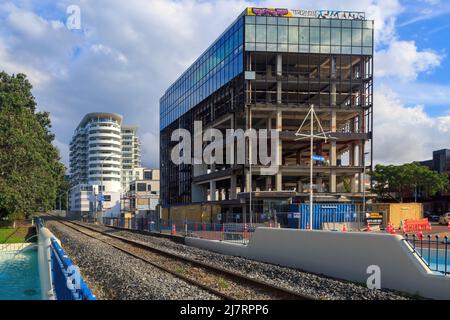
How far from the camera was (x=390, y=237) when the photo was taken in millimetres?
12109

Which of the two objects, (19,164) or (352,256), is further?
(19,164)

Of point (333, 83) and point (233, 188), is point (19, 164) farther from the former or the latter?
point (333, 83)

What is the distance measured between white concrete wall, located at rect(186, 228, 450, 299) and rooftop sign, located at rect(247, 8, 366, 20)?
47.1 m

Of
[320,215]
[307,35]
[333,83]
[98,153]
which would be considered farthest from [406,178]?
[98,153]

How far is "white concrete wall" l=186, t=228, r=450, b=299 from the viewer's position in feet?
36.4

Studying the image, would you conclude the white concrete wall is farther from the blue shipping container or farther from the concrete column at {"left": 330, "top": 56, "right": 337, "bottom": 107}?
the concrete column at {"left": 330, "top": 56, "right": 337, "bottom": 107}

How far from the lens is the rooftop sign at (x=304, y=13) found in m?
60.4

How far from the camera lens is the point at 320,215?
3784 cm

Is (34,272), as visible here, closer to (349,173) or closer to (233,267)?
(233,267)

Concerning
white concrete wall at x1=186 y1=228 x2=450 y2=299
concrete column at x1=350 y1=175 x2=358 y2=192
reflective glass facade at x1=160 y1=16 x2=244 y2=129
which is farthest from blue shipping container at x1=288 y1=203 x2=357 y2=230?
reflective glass facade at x1=160 y1=16 x2=244 y2=129

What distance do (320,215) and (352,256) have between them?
24725 mm

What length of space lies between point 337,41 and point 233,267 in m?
50.8

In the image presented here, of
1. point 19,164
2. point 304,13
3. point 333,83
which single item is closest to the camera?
point 19,164

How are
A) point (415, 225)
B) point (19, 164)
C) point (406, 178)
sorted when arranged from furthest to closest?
point (406, 178)
point (19, 164)
point (415, 225)
